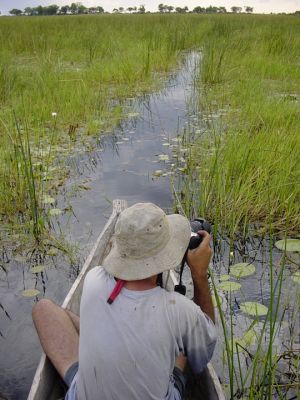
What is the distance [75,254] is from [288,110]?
346 cm

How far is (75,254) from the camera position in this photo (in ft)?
10.6

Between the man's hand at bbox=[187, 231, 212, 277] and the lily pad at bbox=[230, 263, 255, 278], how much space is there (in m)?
1.22

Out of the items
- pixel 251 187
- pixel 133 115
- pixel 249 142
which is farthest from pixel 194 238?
pixel 133 115

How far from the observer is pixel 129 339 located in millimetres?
1383

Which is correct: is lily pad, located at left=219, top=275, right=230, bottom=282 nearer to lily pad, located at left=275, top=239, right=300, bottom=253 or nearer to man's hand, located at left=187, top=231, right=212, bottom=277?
lily pad, located at left=275, top=239, right=300, bottom=253

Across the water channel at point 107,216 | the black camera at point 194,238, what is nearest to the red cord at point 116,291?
the black camera at point 194,238

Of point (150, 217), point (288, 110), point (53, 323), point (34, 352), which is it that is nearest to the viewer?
point (150, 217)

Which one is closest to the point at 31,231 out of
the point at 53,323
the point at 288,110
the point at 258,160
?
the point at 53,323

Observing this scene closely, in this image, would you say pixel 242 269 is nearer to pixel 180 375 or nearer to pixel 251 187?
pixel 251 187

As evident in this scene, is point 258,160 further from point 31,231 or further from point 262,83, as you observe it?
point 262,83

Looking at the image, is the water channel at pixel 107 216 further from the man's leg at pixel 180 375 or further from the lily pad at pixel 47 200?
the man's leg at pixel 180 375

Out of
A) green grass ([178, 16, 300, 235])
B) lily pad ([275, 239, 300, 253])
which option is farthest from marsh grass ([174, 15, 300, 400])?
lily pad ([275, 239, 300, 253])

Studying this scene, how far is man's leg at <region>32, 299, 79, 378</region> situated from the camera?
1.94 m

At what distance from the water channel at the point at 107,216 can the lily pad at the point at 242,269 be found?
2.3 inches
